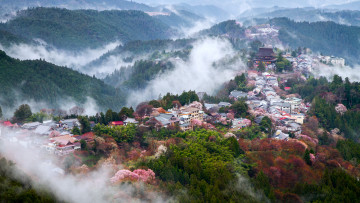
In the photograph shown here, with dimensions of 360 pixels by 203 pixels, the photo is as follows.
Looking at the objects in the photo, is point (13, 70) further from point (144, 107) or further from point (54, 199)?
point (54, 199)

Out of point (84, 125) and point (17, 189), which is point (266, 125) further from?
point (17, 189)

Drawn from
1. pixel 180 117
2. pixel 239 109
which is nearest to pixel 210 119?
pixel 180 117

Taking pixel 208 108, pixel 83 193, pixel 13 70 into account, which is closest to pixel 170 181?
pixel 83 193

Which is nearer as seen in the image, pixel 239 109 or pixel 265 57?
pixel 239 109

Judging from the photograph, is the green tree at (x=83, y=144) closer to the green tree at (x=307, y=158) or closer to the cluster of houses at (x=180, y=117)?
the cluster of houses at (x=180, y=117)

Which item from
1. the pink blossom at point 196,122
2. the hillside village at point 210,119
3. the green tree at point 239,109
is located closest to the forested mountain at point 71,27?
the hillside village at point 210,119

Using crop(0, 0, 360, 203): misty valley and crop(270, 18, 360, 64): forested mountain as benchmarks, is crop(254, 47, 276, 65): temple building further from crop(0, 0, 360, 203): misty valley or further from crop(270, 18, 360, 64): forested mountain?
crop(270, 18, 360, 64): forested mountain

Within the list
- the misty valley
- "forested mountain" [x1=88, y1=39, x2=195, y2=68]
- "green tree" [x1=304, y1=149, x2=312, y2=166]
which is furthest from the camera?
"forested mountain" [x1=88, y1=39, x2=195, y2=68]

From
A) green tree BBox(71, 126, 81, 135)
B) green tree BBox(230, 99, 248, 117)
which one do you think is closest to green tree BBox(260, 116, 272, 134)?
green tree BBox(230, 99, 248, 117)
